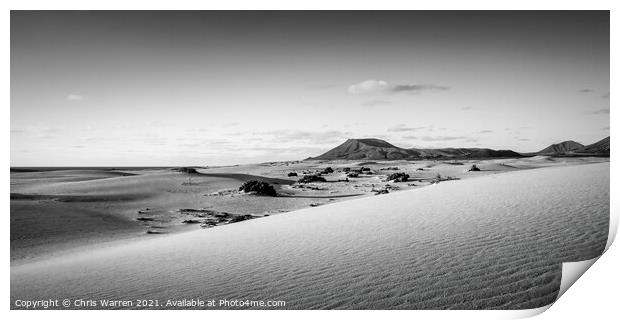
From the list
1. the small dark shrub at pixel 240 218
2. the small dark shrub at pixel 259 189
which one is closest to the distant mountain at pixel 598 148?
the small dark shrub at pixel 240 218

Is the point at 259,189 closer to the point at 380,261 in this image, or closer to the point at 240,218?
the point at 240,218

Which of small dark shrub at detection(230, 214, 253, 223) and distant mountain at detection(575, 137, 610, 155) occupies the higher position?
distant mountain at detection(575, 137, 610, 155)

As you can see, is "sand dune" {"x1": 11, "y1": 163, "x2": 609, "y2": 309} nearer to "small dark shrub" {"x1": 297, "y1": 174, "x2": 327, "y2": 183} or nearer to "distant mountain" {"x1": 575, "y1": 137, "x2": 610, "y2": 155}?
"distant mountain" {"x1": 575, "y1": 137, "x2": 610, "y2": 155}

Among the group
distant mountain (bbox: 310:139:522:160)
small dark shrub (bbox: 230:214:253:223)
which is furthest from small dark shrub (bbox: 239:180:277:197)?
distant mountain (bbox: 310:139:522:160)

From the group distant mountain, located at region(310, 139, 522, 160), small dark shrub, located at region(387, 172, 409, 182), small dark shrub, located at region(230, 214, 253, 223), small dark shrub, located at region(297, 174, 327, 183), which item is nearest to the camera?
distant mountain, located at region(310, 139, 522, 160)

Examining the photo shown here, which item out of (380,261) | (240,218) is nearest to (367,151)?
(240,218)
